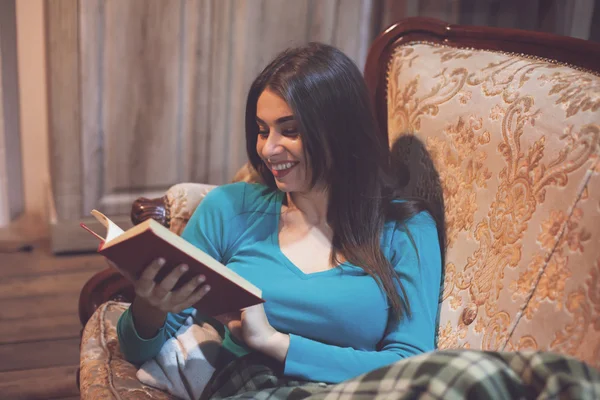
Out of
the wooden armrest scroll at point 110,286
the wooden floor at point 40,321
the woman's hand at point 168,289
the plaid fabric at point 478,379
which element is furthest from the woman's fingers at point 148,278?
the wooden floor at point 40,321

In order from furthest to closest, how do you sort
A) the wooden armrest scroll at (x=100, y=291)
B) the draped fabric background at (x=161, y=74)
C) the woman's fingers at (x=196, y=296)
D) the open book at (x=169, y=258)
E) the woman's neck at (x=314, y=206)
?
the draped fabric background at (x=161, y=74) → the wooden armrest scroll at (x=100, y=291) → the woman's neck at (x=314, y=206) → the woman's fingers at (x=196, y=296) → the open book at (x=169, y=258)

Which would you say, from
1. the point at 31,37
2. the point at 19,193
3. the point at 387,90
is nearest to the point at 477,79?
the point at 387,90

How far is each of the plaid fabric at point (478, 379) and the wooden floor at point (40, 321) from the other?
1.26 m

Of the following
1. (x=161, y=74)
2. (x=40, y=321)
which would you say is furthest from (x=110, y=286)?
(x=161, y=74)

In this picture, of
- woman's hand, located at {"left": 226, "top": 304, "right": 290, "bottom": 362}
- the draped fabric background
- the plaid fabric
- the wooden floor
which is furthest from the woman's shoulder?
the draped fabric background

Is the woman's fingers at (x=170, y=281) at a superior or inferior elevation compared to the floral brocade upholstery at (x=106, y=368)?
superior

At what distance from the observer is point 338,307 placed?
3.71 ft

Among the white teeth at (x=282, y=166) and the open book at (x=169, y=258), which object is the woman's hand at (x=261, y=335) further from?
the white teeth at (x=282, y=166)

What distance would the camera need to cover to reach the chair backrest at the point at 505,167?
0.93 m

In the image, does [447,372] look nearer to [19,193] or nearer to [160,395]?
[160,395]

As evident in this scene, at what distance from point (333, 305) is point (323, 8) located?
1685mm

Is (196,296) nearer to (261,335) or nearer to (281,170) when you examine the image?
(261,335)

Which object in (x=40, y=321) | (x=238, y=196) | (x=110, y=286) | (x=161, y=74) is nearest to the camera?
(x=238, y=196)

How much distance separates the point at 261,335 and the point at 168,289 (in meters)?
0.19
